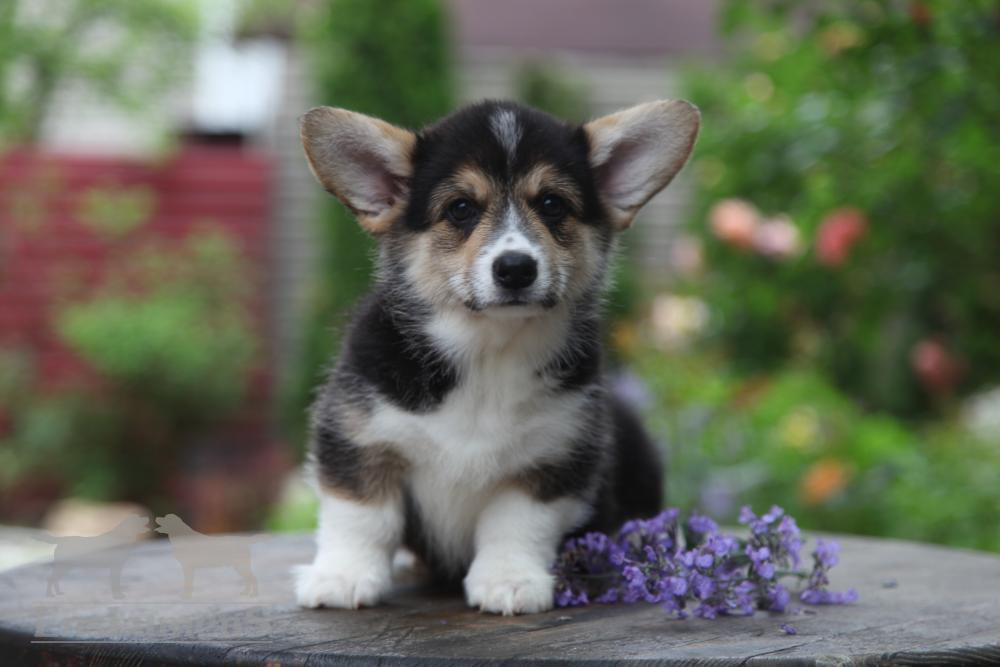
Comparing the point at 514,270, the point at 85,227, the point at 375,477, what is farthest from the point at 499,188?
the point at 85,227

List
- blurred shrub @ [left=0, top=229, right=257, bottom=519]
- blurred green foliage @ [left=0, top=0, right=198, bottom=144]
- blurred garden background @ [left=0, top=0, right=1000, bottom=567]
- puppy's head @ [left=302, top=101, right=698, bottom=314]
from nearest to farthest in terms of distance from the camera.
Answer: puppy's head @ [left=302, top=101, right=698, bottom=314]
blurred garden background @ [left=0, top=0, right=1000, bottom=567]
blurred shrub @ [left=0, top=229, right=257, bottom=519]
blurred green foliage @ [left=0, top=0, right=198, bottom=144]

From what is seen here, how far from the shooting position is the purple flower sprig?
2.93m

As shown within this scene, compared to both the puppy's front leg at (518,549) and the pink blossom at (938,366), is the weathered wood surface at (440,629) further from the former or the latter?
the pink blossom at (938,366)

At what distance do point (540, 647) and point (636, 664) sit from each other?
246mm

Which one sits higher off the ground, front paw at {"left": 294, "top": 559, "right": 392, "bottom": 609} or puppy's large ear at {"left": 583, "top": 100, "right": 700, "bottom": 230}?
puppy's large ear at {"left": 583, "top": 100, "right": 700, "bottom": 230}

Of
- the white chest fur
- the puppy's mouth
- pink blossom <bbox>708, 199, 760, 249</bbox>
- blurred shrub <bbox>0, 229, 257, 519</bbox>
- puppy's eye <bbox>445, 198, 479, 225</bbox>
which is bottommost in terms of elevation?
blurred shrub <bbox>0, 229, 257, 519</bbox>

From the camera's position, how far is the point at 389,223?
3279mm

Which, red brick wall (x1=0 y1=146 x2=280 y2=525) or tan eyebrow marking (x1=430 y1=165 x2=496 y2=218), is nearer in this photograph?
tan eyebrow marking (x1=430 y1=165 x2=496 y2=218)

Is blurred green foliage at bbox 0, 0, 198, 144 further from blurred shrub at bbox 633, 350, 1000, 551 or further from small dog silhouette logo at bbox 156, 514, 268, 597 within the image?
small dog silhouette logo at bbox 156, 514, 268, 597

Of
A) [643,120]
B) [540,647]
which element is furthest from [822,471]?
[540,647]

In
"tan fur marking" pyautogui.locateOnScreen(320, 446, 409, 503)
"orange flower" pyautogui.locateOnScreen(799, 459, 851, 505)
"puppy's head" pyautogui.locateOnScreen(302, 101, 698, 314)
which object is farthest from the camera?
"orange flower" pyautogui.locateOnScreen(799, 459, 851, 505)

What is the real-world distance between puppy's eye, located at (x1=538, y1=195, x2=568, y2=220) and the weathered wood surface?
39.9 inches

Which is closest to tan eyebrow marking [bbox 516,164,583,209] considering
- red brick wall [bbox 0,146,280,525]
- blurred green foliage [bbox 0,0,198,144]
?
red brick wall [bbox 0,146,280,525]

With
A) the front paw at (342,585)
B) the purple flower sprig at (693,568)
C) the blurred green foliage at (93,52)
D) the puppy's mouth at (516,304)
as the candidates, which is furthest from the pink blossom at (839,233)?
the blurred green foliage at (93,52)
